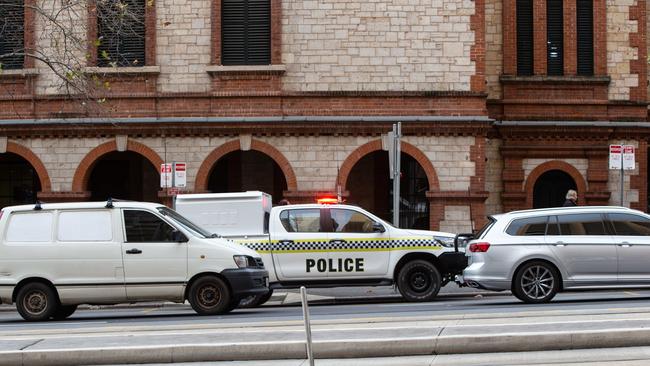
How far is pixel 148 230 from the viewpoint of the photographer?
1744 cm

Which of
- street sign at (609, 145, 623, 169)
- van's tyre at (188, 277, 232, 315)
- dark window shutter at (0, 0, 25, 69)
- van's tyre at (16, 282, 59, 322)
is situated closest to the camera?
van's tyre at (188, 277, 232, 315)

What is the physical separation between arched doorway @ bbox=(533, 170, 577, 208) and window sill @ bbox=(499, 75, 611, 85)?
7.94 feet

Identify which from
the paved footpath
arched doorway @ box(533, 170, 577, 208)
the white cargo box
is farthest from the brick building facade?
the paved footpath

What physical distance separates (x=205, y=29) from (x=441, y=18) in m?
5.86

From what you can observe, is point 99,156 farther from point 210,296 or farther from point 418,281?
point 210,296

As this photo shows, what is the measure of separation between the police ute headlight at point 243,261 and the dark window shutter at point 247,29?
13412mm

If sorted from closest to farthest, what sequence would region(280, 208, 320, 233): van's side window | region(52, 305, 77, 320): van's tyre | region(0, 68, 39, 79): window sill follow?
region(52, 305, 77, 320): van's tyre → region(280, 208, 320, 233): van's side window → region(0, 68, 39, 79): window sill

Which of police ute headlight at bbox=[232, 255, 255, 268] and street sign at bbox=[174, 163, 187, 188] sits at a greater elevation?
street sign at bbox=[174, 163, 187, 188]

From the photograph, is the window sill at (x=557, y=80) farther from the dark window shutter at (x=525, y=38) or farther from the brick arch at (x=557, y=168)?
the brick arch at (x=557, y=168)

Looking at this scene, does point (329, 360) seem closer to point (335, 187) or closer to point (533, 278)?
point (533, 278)

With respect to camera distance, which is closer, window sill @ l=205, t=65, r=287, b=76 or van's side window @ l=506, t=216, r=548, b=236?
van's side window @ l=506, t=216, r=548, b=236

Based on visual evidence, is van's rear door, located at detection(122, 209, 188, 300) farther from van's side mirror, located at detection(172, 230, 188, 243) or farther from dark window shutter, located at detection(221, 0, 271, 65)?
dark window shutter, located at detection(221, 0, 271, 65)

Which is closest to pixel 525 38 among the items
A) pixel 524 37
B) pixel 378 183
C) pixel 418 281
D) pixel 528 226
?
pixel 524 37

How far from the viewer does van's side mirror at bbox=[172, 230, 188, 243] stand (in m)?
17.3
